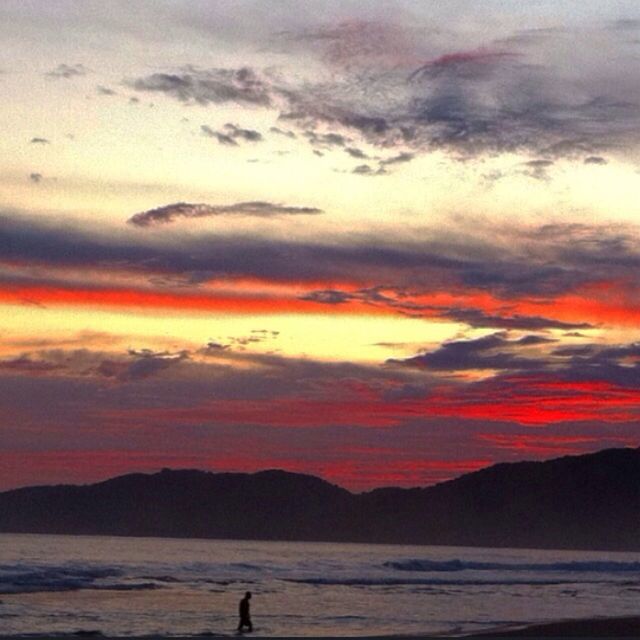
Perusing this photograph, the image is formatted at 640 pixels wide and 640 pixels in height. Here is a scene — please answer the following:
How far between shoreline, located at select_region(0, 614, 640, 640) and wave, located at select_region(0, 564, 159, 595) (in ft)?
76.2

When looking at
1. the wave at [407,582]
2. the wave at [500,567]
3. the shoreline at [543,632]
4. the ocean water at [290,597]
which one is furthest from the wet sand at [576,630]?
the wave at [500,567]

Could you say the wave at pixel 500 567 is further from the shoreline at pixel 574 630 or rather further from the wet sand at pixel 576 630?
the wet sand at pixel 576 630

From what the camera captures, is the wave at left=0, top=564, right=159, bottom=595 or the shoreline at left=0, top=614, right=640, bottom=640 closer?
the shoreline at left=0, top=614, right=640, bottom=640

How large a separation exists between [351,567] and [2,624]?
201ft

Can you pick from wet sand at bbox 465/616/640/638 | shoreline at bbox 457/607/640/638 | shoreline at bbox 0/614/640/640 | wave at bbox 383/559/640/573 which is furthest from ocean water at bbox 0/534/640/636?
wave at bbox 383/559/640/573

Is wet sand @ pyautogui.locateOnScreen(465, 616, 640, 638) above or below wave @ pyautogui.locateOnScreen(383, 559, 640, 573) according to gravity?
below

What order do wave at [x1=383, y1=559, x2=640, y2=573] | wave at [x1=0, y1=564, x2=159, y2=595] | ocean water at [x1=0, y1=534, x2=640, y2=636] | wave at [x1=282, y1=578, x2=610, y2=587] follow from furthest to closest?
wave at [x1=383, y1=559, x2=640, y2=573]
wave at [x1=282, y1=578, x2=610, y2=587]
wave at [x1=0, y1=564, x2=159, y2=595]
ocean water at [x1=0, y1=534, x2=640, y2=636]

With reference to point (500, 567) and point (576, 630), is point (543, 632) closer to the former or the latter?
point (576, 630)

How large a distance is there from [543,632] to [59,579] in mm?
36281

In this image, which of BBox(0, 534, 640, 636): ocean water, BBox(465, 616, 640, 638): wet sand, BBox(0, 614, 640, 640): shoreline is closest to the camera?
BBox(0, 614, 640, 640): shoreline

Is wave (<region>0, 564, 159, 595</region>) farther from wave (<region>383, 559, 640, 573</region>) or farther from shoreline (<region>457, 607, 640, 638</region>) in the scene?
wave (<region>383, 559, 640, 573</region>)

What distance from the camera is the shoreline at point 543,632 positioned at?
127 feet

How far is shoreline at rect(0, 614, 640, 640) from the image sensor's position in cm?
3884

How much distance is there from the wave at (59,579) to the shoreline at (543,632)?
23223mm
